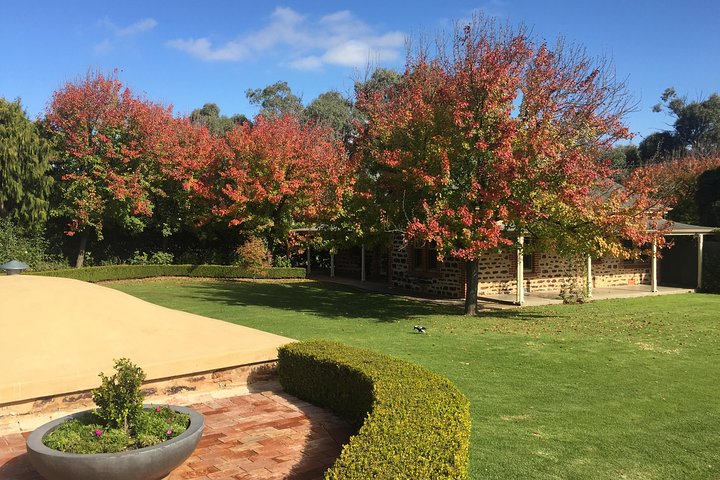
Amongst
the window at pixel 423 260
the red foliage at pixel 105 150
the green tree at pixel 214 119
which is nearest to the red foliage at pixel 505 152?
the window at pixel 423 260

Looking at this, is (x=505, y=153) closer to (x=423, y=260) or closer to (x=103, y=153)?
(x=423, y=260)

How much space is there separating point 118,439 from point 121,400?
0.29 meters

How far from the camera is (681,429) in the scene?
18.4 feet

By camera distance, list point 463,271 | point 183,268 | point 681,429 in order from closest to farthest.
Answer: point 681,429 → point 463,271 → point 183,268

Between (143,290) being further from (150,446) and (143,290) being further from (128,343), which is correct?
(150,446)

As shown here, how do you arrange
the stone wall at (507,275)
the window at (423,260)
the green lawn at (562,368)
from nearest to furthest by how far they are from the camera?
the green lawn at (562,368)
the stone wall at (507,275)
the window at (423,260)

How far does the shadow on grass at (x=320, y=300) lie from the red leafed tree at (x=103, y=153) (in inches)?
225

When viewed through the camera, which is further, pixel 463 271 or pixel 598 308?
pixel 463 271

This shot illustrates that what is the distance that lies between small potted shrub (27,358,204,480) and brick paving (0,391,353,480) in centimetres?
46

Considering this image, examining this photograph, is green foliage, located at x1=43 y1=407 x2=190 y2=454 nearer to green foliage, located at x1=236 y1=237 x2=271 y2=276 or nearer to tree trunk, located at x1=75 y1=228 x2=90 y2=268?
green foliage, located at x1=236 y1=237 x2=271 y2=276

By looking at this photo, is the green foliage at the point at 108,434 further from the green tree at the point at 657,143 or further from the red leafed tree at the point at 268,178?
the green tree at the point at 657,143

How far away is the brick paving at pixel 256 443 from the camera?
4.36 metres

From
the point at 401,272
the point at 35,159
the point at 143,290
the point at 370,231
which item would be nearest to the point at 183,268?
the point at 143,290

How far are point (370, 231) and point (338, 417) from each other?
9.41 metres
